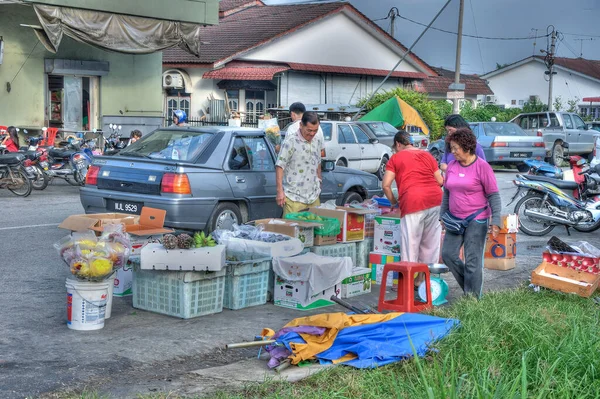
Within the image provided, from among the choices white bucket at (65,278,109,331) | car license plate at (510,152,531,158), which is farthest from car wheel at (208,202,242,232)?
car license plate at (510,152,531,158)

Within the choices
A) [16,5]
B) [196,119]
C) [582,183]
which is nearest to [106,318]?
[582,183]

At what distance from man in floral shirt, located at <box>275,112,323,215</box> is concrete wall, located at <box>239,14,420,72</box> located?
2543 cm

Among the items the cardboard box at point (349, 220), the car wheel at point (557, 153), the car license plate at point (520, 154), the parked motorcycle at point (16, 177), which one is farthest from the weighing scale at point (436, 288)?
the car wheel at point (557, 153)

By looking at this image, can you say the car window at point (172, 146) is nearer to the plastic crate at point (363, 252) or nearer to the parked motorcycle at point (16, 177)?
the plastic crate at point (363, 252)

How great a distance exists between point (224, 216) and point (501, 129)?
789 inches

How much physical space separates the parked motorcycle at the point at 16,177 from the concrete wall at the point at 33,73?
5.25m

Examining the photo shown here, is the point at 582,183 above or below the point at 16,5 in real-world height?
below

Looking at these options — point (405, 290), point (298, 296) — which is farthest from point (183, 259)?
point (405, 290)

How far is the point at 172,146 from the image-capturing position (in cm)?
1115

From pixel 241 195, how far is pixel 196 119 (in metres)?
24.4

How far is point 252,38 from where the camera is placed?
3606 cm

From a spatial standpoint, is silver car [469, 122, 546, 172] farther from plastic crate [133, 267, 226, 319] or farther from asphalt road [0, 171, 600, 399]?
plastic crate [133, 267, 226, 319]

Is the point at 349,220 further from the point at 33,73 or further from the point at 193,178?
the point at 33,73

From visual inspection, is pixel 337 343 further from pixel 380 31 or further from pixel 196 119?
pixel 380 31
